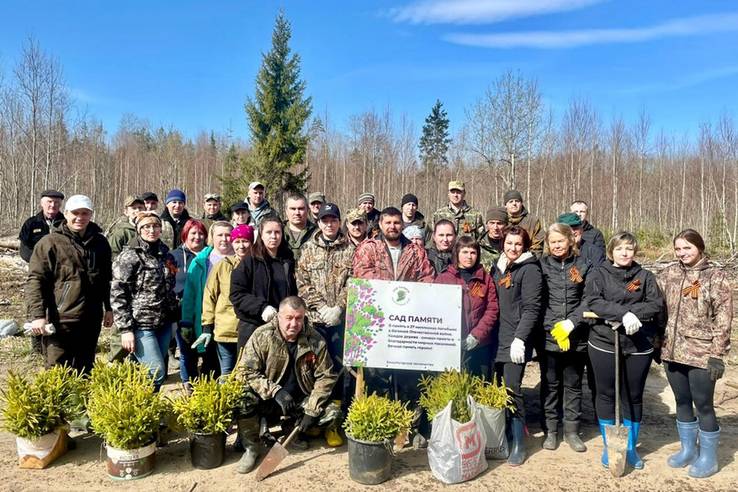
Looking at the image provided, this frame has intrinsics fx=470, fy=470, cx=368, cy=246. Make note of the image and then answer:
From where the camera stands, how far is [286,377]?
13.7ft

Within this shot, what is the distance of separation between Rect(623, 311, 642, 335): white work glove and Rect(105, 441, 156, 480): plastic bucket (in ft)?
13.0

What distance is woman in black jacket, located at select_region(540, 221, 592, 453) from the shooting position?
13.6 feet

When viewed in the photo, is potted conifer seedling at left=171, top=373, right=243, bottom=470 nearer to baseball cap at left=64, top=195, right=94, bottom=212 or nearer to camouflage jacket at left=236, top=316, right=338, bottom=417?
camouflage jacket at left=236, top=316, right=338, bottom=417

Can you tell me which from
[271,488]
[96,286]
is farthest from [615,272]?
[96,286]

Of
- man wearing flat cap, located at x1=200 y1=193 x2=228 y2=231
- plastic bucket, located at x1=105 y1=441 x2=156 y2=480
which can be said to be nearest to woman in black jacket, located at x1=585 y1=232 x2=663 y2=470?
plastic bucket, located at x1=105 y1=441 x2=156 y2=480

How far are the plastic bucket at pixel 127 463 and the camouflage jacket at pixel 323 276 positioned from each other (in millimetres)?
1790

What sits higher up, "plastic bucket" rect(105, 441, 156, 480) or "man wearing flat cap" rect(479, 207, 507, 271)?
"man wearing flat cap" rect(479, 207, 507, 271)

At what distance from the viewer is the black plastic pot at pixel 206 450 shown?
12.5 ft

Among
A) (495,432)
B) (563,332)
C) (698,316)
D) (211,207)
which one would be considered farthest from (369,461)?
(211,207)

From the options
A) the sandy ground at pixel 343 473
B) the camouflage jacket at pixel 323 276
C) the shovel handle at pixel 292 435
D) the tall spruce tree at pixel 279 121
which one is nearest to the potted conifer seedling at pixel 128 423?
the sandy ground at pixel 343 473

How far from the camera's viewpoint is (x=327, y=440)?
4.38 meters

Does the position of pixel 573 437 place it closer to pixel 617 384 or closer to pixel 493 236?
pixel 617 384

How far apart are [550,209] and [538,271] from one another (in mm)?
21751

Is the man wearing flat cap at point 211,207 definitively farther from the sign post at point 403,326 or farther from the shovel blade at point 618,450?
the shovel blade at point 618,450
